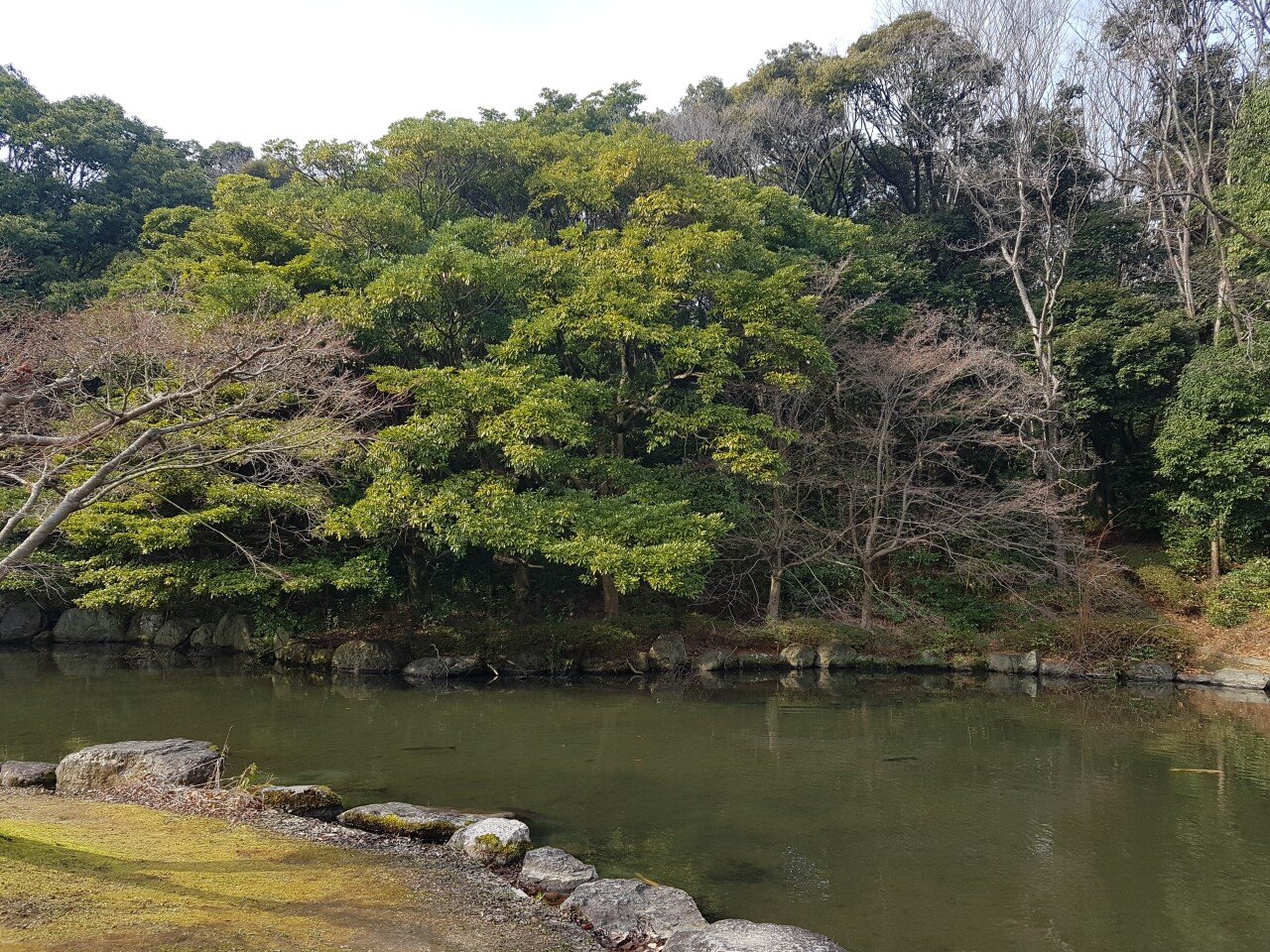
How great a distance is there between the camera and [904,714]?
11773 millimetres

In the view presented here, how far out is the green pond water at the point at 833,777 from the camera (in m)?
5.60

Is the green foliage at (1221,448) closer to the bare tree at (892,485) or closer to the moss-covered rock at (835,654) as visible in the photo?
the bare tree at (892,485)

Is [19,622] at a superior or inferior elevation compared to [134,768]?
inferior

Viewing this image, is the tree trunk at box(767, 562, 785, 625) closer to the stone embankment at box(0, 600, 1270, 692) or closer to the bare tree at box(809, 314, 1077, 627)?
the stone embankment at box(0, 600, 1270, 692)

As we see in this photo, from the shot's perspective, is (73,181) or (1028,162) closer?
(1028,162)

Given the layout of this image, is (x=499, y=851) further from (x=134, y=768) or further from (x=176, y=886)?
(x=134, y=768)

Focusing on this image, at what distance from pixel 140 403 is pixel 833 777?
906 cm

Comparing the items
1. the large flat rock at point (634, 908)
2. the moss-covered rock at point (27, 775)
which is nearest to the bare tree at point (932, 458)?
the large flat rock at point (634, 908)

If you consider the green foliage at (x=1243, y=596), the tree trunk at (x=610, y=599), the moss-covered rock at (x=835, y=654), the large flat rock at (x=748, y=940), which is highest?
the green foliage at (x=1243, y=596)

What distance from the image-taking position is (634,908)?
16.4 ft

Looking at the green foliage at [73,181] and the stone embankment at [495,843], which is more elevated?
the green foliage at [73,181]

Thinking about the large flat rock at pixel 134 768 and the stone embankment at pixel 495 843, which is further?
the large flat rock at pixel 134 768

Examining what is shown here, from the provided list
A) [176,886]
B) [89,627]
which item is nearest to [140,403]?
[176,886]

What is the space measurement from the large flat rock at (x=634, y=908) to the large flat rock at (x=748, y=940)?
0.27 m
